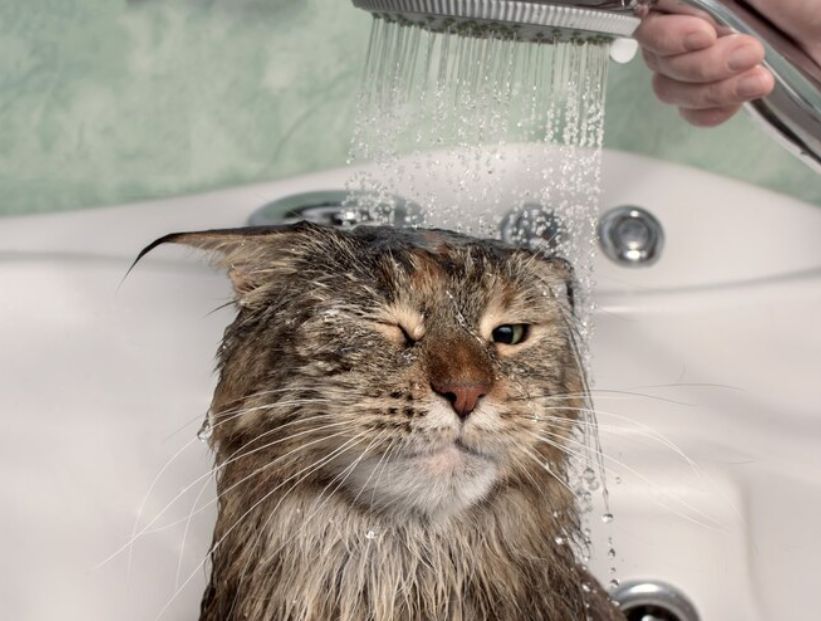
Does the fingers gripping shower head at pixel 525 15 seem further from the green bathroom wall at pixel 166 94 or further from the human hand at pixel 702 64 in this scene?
the green bathroom wall at pixel 166 94

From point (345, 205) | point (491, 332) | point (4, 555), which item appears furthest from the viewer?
point (345, 205)

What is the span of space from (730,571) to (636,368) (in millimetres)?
373

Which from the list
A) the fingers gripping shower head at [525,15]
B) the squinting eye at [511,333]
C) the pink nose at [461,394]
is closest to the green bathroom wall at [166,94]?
the fingers gripping shower head at [525,15]

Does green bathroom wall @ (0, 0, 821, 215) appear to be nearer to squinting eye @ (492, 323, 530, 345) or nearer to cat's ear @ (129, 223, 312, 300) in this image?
cat's ear @ (129, 223, 312, 300)

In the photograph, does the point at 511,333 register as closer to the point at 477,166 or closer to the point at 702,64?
the point at 702,64

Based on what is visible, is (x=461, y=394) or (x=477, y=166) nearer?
(x=461, y=394)

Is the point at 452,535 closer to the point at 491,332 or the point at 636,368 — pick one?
the point at 491,332

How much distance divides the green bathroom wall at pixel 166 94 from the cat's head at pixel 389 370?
77cm

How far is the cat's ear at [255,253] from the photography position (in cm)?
120

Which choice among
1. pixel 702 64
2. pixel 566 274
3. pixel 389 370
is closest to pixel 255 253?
pixel 389 370

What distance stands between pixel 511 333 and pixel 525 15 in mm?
339

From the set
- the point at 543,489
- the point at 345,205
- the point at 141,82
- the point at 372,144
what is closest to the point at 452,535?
the point at 543,489

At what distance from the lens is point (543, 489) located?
4.01 ft

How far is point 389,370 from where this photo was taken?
109 cm
